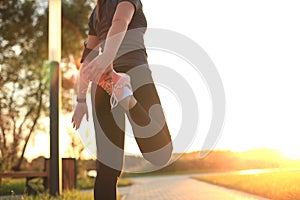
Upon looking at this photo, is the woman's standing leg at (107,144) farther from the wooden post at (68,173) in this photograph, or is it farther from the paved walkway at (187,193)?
the wooden post at (68,173)

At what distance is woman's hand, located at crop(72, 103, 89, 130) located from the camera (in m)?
3.13

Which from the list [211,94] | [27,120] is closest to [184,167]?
[27,120]

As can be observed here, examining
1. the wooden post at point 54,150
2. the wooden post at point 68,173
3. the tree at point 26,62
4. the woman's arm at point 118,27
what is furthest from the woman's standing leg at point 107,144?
the tree at point 26,62

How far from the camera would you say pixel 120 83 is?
Answer: 2.70 metres

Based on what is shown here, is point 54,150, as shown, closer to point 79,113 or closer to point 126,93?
point 79,113

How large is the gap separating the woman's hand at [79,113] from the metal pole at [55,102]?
4.87 meters

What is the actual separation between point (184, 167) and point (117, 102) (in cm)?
3148

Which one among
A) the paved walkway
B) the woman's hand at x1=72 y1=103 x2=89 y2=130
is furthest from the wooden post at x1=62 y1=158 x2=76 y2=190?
the woman's hand at x1=72 y1=103 x2=89 y2=130

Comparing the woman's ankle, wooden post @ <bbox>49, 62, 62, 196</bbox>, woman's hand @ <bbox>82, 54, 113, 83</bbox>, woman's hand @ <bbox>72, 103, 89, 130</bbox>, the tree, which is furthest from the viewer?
the tree

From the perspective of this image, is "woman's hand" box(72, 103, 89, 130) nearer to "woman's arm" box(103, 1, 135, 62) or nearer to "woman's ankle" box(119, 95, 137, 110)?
"woman's ankle" box(119, 95, 137, 110)

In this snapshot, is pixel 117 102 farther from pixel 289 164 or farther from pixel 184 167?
pixel 184 167

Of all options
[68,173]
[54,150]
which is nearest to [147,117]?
[54,150]

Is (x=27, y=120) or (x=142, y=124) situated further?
(x=27, y=120)

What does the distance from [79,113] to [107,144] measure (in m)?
0.33
